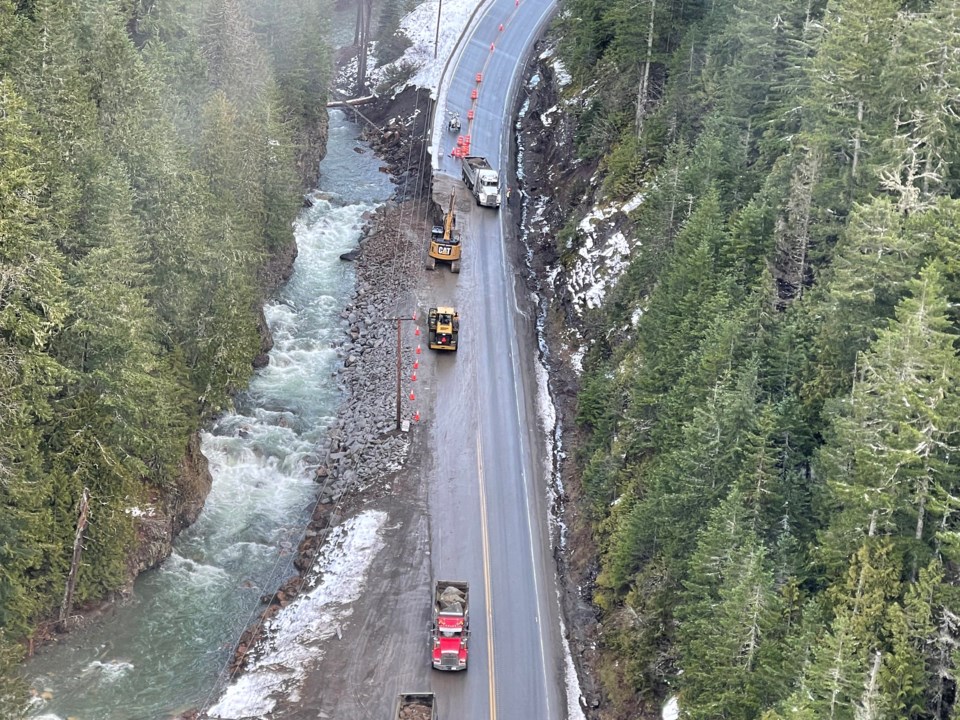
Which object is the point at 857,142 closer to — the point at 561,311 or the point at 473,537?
the point at 473,537

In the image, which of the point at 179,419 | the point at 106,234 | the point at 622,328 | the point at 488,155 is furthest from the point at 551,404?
the point at 488,155

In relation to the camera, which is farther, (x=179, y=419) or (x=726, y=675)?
(x=179, y=419)

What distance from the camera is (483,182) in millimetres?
76625

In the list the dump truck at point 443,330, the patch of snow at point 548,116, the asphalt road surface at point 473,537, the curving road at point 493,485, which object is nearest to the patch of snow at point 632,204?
the curving road at point 493,485

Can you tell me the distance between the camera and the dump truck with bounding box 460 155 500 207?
76500 millimetres

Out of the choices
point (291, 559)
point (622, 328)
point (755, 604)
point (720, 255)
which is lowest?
point (291, 559)

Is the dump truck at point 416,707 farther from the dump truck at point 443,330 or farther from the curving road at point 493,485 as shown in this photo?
the dump truck at point 443,330

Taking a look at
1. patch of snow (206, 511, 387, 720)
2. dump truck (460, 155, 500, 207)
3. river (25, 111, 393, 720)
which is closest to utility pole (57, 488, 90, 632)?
river (25, 111, 393, 720)

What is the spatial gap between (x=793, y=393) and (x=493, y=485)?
1773cm

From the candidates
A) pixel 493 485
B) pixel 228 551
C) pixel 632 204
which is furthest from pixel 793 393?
pixel 632 204

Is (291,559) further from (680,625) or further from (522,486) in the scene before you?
(680,625)

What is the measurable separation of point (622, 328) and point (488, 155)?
3062 cm

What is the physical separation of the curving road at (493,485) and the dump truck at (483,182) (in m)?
0.78

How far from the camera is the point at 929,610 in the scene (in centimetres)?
2892
